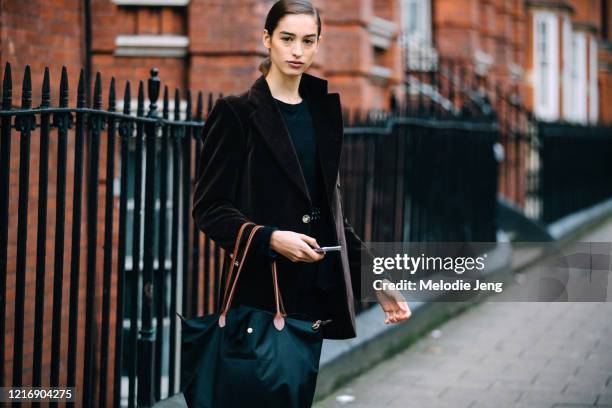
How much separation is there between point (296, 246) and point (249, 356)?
355mm

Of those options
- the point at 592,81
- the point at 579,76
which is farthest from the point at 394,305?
the point at 592,81

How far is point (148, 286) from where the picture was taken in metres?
5.09

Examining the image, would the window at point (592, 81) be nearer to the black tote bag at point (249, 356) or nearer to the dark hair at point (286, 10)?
the dark hair at point (286, 10)

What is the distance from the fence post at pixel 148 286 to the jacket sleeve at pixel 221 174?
1.78 metres

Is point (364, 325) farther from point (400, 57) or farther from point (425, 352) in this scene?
point (400, 57)

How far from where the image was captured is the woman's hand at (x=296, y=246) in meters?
3.15

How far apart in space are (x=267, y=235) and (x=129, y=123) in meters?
1.93

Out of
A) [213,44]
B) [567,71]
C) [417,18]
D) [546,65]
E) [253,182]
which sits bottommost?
[253,182]

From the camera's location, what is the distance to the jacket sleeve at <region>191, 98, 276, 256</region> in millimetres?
3305

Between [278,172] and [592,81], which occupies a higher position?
[592,81]

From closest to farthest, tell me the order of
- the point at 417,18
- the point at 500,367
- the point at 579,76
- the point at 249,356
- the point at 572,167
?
the point at 249,356
the point at 500,367
the point at 572,167
the point at 417,18
the point at 579,76

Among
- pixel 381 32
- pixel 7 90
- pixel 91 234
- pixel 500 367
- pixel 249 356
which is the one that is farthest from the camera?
pixel 381 32

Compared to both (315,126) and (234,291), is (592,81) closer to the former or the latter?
(315,126)

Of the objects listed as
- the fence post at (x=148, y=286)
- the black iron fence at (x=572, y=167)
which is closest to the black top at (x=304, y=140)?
the fence post at (x=148, y=286)
